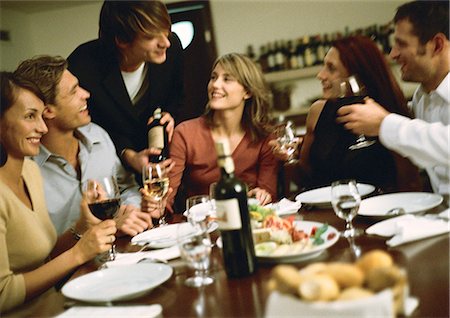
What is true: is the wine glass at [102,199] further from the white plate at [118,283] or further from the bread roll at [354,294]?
the bread roll at [354,294]

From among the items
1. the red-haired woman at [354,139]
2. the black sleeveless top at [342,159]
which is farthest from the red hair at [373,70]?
the black sleeveless top at [342,159]

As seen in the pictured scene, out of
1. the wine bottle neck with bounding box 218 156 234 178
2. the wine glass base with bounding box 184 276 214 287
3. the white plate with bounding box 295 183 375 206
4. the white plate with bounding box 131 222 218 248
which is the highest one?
the wine bottle neck with bounding box 218 156 234 178

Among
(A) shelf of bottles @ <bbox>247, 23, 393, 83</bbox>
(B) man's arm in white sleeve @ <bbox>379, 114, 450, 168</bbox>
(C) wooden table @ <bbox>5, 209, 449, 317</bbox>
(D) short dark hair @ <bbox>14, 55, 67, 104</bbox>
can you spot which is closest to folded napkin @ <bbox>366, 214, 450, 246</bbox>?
(C) wooden table @ <bbox>5, 209, 449, 317</bbox>

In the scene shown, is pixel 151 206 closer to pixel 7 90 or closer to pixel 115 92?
pixel 7 90

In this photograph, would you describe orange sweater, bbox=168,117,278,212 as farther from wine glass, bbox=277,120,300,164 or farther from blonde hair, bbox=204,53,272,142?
wine glass, bbox=277,120,300,164

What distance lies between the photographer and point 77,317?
3.07 ft

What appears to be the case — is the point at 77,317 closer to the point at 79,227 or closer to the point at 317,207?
the point at 79,227

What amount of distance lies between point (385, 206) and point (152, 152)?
93 centimetres

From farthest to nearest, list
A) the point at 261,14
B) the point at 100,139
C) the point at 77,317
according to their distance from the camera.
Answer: the point at 261,14, the point at 100,139, the point at 77,317

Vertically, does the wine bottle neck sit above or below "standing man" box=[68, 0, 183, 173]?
below

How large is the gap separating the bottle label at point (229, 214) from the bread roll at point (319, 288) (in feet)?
1.09

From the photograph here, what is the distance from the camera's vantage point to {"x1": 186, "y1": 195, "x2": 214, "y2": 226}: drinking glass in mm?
1220

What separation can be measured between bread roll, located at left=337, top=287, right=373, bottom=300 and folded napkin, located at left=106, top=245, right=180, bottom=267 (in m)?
0.67

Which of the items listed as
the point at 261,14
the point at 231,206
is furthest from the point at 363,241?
the point at 261,14
